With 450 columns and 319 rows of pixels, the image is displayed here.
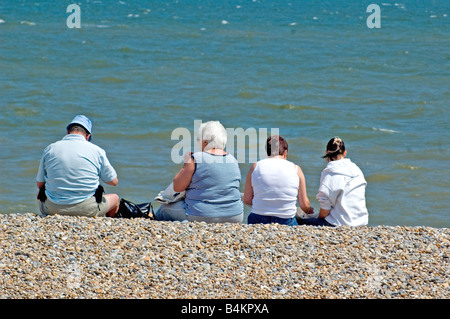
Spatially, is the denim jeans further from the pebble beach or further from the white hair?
the white hair

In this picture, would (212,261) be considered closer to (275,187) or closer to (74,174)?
(275,187)

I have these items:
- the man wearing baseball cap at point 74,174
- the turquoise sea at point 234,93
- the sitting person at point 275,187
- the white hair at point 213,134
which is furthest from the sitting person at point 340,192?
the turquoise sea at point 234,93

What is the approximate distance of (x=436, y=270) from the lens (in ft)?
18.6

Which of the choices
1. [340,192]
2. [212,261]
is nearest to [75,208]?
[212,261]

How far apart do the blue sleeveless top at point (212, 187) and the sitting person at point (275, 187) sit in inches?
7.3

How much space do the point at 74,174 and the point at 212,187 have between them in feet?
4.17

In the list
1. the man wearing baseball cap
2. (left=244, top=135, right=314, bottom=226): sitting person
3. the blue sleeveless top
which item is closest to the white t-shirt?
(left=244, top=135, right=314, bottom=226): sitting person

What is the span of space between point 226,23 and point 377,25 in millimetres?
7047

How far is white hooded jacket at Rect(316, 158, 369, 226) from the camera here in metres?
6.75

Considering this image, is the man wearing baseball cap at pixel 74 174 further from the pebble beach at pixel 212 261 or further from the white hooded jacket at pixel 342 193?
the white hooded jacket at pixel 342 193

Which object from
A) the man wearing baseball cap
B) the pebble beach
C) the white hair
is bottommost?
the pebble beach

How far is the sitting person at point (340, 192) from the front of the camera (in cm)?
676

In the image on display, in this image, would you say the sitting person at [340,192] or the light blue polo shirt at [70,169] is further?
the sitting person at [340,192]
